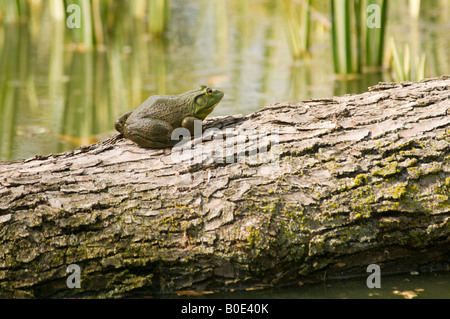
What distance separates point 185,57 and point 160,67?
2.02 feet

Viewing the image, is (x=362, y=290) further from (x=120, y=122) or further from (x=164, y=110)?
(x=120, y=122)

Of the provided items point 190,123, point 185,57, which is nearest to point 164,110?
point 190,123

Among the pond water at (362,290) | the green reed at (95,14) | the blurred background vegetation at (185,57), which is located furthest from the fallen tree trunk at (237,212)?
the green reed at (95,14)

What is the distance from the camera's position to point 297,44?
29.5ft

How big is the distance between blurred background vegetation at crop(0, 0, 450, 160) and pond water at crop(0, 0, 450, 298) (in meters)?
0.02

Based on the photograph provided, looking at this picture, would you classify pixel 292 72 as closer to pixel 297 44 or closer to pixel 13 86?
pixel 297 44

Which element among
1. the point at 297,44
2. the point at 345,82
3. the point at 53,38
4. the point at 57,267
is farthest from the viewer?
the point at 53,38

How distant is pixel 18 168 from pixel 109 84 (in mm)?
4666

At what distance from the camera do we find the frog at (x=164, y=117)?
4.02 m

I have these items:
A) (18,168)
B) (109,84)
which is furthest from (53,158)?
(109,84)

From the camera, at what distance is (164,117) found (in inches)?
163

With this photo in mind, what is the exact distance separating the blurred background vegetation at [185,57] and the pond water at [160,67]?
0.02 m

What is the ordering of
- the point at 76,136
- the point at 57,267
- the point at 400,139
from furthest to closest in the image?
the point at 76,136, the point at 400,139, the point at 57,267

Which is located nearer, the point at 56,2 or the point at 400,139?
the point at 400,139
